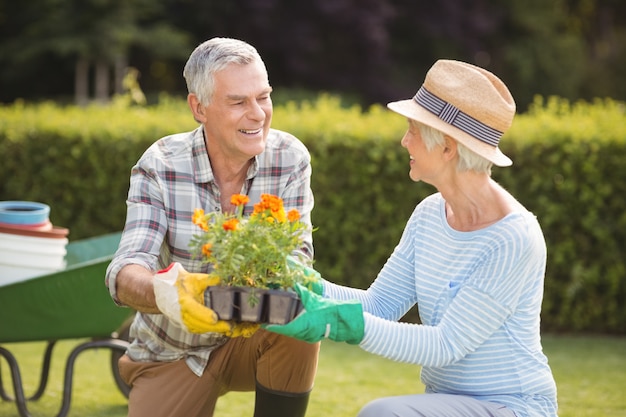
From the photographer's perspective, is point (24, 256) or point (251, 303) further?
point (24, 256)

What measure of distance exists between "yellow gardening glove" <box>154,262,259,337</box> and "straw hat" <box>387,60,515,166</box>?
0.72 meters

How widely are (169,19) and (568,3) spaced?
11968 millimetres

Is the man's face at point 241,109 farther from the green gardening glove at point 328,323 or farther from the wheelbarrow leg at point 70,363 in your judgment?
the wheelbarrow leg at point 70,363

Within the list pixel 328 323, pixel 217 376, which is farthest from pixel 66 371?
pixel 328 323

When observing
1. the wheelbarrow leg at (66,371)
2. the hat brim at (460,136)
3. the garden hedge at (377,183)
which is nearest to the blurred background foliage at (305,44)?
the garden hedge at (377,183)

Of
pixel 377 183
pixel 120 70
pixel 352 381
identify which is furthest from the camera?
pixel 120 70

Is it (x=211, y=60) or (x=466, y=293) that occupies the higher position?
(x=211, y=60)

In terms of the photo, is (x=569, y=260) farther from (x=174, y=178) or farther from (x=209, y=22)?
(x=209, y=22)

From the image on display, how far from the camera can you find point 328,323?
2.45 metres

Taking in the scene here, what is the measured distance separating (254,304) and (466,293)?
57 centimetres

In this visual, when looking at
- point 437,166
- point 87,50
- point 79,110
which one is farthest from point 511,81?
point 437,166

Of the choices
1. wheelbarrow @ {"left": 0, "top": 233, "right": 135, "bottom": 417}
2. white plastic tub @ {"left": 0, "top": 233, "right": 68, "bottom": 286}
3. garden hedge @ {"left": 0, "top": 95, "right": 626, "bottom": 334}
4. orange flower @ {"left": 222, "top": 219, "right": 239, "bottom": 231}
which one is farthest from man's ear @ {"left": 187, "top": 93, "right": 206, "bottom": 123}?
garden hedge @ {"left": 0, "top": 95, "right": 626, "bottom": 334}

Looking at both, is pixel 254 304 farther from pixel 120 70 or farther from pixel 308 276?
pixel 120 70

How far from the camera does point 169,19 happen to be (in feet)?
→ 67.6
